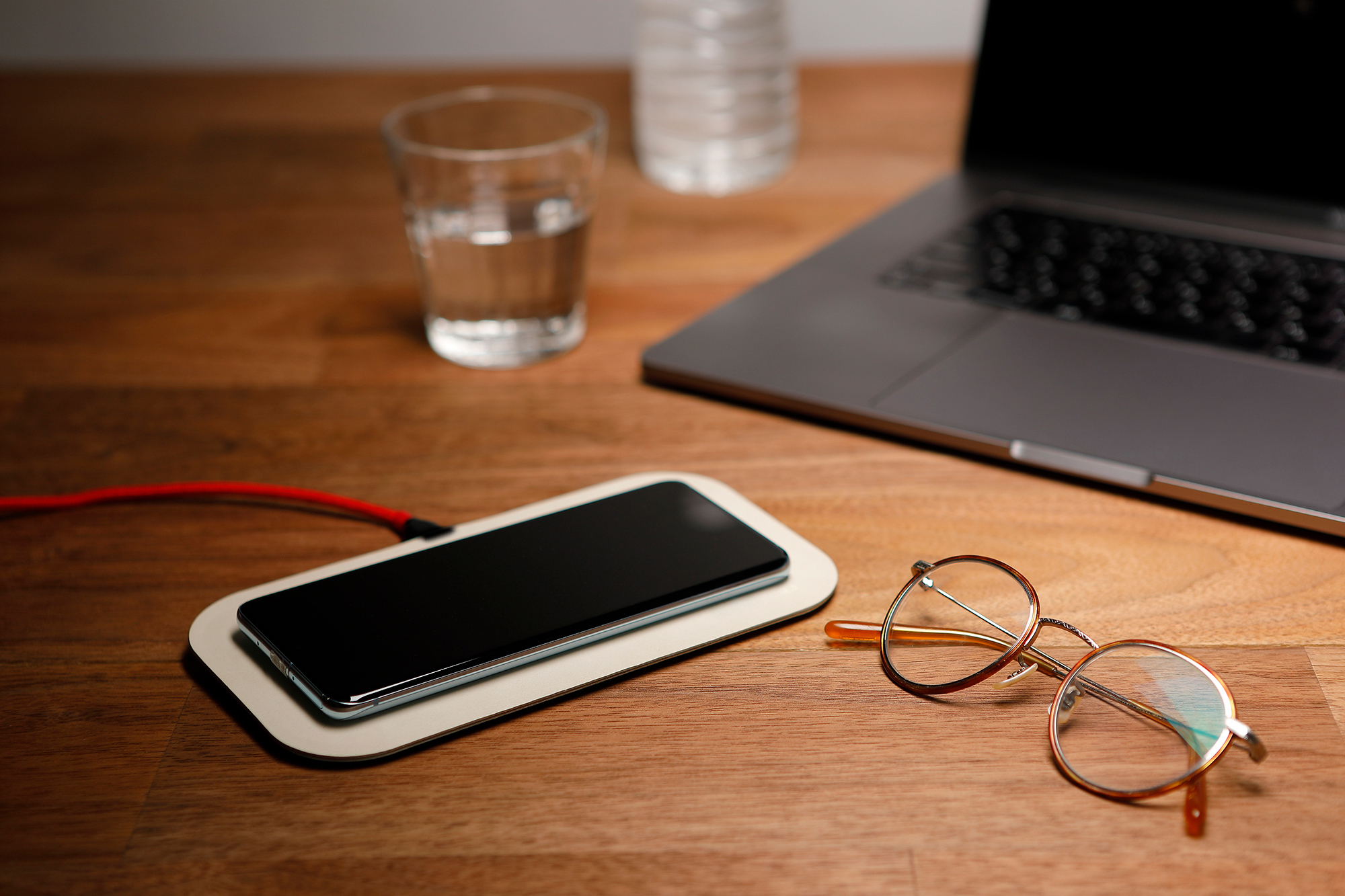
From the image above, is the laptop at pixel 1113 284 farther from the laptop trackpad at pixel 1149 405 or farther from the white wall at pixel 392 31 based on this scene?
the white wall at pixel 392 31

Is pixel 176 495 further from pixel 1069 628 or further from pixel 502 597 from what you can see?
pixel 1069 628

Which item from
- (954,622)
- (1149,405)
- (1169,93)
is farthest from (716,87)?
(954,622)

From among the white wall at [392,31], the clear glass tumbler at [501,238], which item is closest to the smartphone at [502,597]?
the clear glass tumbler at [501,238]

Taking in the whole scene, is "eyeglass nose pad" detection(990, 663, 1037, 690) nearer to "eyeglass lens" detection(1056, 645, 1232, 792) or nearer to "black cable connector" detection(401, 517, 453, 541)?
"eyeglass lens" detection(1056, 645, 1232, 792)

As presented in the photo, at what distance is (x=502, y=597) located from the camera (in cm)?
47

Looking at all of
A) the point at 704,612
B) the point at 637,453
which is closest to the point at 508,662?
the point at 704,612

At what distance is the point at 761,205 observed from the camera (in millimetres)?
990

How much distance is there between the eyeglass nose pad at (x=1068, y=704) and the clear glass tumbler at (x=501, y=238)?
41 cm

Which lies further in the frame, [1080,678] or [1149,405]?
[1149,405]

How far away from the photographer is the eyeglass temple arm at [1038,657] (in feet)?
1.38

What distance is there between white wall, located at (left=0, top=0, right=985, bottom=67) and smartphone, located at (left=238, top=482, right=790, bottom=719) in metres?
1.14

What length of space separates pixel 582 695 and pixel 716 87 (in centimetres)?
74

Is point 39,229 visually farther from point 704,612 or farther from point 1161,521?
point 1161,521

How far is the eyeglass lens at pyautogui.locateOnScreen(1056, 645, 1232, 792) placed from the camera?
0.42 m
